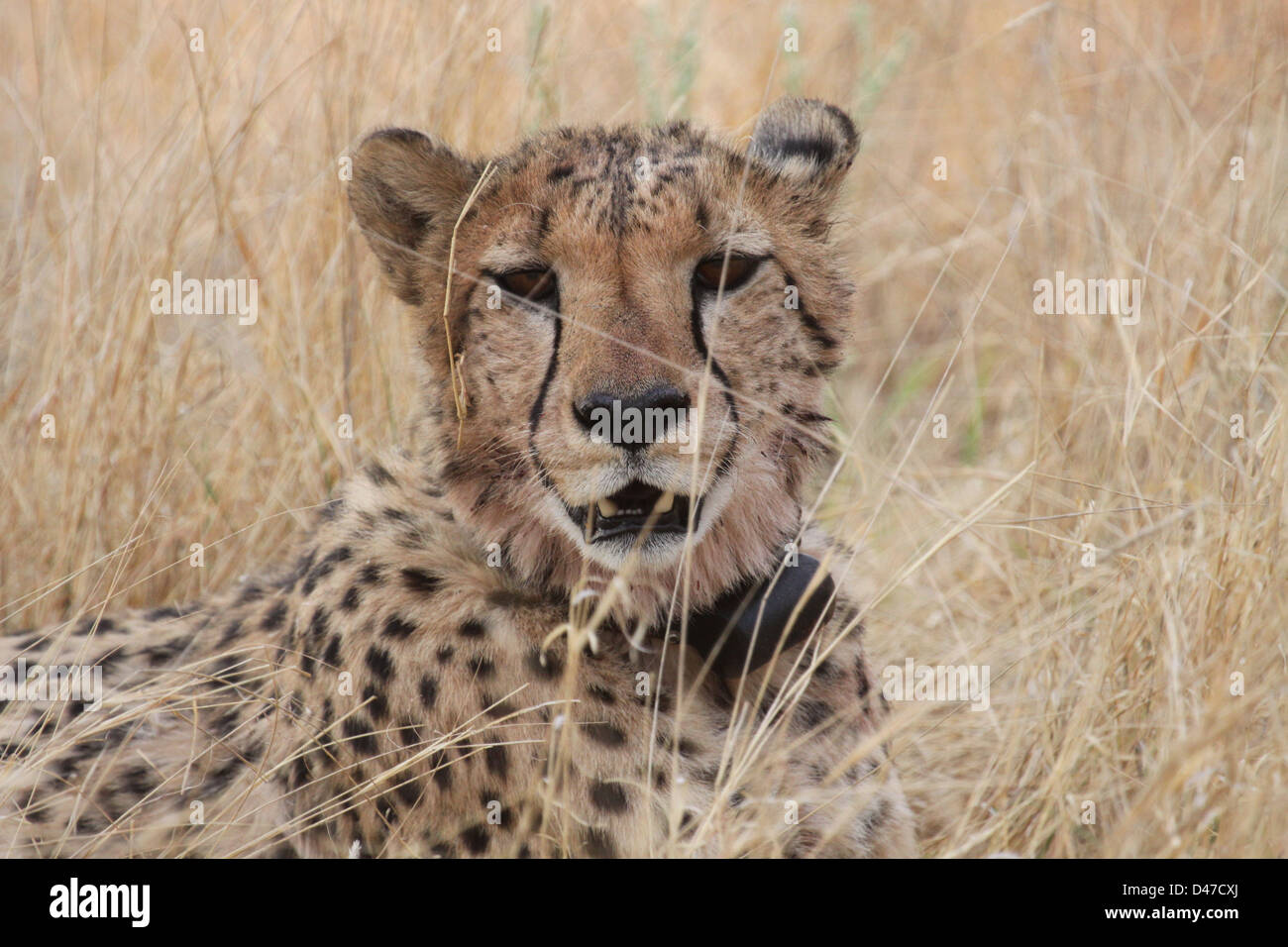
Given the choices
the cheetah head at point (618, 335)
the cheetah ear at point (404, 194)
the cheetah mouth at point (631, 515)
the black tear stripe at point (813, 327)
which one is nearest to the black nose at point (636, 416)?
the cheetah head at point (618, 335)

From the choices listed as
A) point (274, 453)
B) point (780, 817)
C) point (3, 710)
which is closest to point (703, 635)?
point (780, 817)

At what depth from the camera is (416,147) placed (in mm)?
3531

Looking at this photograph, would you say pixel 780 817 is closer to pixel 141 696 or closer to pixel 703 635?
pixel 703 635

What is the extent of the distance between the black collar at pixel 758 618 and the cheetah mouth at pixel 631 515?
268mm

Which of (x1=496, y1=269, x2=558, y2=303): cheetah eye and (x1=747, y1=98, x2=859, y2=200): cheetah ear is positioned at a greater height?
(x1=747, y1=98, x2=859, y2=200): cheetah ear

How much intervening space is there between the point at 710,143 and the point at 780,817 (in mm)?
1681

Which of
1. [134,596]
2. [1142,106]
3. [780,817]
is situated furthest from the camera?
[1142,106]

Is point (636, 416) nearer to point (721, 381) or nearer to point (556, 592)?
point (721, 381)

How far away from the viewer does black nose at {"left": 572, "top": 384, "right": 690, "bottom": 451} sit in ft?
9.93

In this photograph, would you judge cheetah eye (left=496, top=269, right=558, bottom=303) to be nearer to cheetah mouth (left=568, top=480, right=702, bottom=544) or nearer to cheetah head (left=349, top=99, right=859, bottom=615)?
cheetah head (left=349, top=99, right=859, bottom=615)

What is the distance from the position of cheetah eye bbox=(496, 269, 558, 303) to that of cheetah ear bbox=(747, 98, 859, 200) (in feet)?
2.41

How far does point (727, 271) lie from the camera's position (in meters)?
3.42

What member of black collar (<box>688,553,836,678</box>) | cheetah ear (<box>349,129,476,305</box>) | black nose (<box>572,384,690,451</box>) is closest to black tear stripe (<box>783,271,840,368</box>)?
black collar (<box>688,553,836,678</box>)

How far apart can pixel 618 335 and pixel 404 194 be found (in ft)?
2.67
